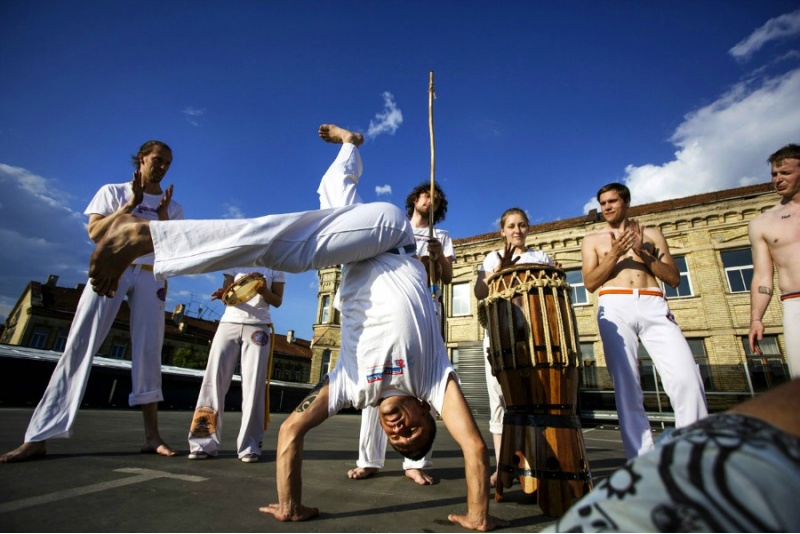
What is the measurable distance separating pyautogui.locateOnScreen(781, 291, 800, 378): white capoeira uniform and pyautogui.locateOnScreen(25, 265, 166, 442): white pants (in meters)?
4.75

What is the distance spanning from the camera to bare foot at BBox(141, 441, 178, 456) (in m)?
3.37

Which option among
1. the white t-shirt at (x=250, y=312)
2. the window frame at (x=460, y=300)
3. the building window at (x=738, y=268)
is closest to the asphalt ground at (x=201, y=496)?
the white t-shirt at (x=250, y=312)

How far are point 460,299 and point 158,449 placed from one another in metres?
17.8

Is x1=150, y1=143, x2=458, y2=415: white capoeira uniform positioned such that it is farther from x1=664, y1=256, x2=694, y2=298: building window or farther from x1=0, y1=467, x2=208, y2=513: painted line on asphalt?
x1=664, y1=256, x2=694, y2=298: building window

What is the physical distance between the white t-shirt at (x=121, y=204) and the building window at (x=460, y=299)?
56.8 ft

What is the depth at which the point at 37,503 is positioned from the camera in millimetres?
1802

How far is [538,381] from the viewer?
2.54m

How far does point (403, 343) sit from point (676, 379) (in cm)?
215

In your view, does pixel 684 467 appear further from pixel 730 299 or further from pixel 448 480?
pixel 730 299

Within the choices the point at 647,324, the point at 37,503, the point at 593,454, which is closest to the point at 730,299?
the point at 593,454

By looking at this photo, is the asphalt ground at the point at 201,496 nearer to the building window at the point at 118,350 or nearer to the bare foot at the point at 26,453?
the bare foot at the point at 26,453

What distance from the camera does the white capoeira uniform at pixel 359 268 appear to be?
6.44 ft

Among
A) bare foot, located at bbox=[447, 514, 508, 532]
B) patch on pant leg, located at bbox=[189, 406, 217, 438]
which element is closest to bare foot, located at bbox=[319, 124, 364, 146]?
bare foot, located at bbox=[447, 514, 508, 532]

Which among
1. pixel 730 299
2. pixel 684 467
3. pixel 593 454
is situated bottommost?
pixel 593 454
